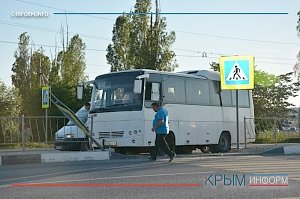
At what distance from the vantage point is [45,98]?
21703 mm

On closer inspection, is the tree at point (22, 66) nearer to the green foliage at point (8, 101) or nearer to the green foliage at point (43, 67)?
the green foliage at point (43, 67)

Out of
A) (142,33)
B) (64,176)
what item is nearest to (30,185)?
(64,176)

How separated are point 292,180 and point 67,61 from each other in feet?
143

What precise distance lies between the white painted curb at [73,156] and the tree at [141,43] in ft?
75.2

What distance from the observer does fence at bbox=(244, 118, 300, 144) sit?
22125 mm

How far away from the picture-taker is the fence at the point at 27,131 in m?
17.3

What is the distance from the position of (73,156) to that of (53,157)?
653 millimetres

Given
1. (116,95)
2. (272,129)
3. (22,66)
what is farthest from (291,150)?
(22,66)

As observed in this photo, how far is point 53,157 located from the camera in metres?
15.1

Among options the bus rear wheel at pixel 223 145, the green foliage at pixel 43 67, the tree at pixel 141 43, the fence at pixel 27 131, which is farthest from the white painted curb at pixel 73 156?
the green foliage at pixel 43 67

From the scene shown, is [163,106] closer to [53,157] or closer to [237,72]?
[237,72]

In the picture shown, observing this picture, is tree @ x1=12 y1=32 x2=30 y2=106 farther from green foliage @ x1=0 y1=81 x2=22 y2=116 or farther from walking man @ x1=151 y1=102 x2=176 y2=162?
walking man @ x1=151 y1=102 x2=176 y2=162

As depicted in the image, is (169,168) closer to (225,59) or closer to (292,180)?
(292,180)

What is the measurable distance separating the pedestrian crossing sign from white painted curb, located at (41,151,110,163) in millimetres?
7285
